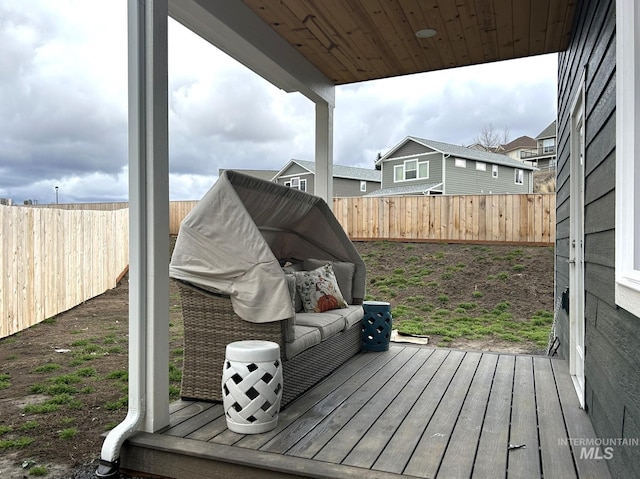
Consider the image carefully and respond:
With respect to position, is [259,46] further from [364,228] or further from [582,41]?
[364,228]

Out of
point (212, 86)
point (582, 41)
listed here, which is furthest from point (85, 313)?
point (582, 41)

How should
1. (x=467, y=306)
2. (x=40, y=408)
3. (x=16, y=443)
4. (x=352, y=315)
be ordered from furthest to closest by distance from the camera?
(x=467, y=306) < (x=352, y=315) < (x=40, y=408) < (x=16, y=443)

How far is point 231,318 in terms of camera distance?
302 centimetres

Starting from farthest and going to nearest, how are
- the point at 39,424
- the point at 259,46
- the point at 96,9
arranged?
1. the point at 259,46
2. the point at 39,424
3. the point at 96,9

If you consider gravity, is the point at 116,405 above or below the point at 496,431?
below

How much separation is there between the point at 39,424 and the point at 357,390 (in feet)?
6.96

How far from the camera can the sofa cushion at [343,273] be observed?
4668 mm

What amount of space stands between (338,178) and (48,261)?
52.5 ft

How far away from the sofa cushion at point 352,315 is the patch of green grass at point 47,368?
8.72 feet

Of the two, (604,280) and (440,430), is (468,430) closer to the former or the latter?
(440,430)

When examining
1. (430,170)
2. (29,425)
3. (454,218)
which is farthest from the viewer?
(430,170)

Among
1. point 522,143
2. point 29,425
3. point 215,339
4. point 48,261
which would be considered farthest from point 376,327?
point 522,143

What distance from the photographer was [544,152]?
29.8 meters

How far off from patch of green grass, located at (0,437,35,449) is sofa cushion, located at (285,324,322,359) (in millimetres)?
1613
